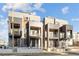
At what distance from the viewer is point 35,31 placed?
6.95ft

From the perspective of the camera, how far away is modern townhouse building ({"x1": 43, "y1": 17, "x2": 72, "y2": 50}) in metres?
2.14

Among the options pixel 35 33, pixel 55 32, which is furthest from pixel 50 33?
pixel 35 33

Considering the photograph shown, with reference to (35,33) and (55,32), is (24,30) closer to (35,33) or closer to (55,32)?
(35,33)

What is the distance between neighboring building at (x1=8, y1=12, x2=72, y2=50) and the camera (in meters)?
2.13

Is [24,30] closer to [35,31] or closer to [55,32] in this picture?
[35,31]

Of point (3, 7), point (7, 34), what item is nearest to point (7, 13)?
point (3, 7)

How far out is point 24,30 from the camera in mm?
2148

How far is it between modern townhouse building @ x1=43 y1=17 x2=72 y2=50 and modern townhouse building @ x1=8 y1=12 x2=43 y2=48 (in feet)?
0.21

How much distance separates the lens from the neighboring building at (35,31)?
2.13 m

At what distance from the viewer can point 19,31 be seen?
7.00 ft

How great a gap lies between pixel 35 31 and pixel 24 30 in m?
0.12

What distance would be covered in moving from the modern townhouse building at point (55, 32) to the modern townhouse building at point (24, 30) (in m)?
0.06

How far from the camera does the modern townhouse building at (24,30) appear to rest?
213cm

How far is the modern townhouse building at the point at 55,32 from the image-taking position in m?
2.14
